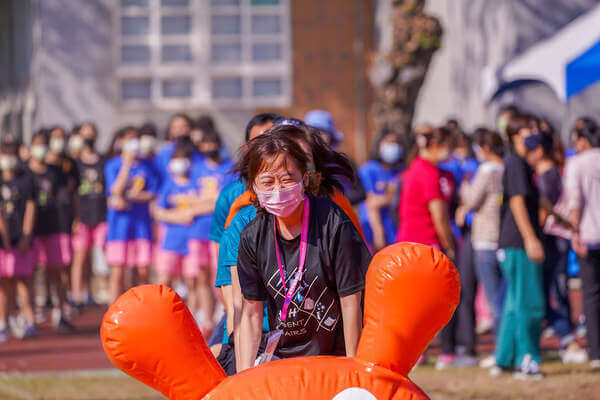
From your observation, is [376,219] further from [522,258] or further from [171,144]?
[171,144]

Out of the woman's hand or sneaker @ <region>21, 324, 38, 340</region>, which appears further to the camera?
sneaker @ <region>21, 324, 38, 340</region>

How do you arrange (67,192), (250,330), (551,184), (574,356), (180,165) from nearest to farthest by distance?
(250,330)
(574,356)
(551,184)
(180,165)
(67,192)

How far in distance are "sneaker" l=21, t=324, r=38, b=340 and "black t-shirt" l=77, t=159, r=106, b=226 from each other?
5.69 ft

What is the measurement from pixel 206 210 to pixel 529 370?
3.25 metres

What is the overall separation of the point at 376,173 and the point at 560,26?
650cm

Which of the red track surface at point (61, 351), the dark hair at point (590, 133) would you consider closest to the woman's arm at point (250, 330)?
the dark hair at point (590, 133)

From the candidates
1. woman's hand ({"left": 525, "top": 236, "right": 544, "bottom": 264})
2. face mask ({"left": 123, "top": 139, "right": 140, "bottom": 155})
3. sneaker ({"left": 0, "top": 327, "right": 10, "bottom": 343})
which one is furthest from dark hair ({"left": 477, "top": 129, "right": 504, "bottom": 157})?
sneaker ({"left": 0, "top": 327, "right": 10, "bottom": 343})

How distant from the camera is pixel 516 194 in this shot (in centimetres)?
629

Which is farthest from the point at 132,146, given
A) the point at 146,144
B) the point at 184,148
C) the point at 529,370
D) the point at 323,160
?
the point at 323,160

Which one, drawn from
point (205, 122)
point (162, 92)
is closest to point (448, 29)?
point (162, 92)

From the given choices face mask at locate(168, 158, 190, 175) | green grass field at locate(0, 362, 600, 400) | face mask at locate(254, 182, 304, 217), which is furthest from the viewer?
face mask at locate(168, 158, 190, 175)

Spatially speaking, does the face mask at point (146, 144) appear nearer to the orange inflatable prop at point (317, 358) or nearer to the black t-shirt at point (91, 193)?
the black t-shirt at point (91, 193)

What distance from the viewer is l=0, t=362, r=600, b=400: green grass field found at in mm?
6012

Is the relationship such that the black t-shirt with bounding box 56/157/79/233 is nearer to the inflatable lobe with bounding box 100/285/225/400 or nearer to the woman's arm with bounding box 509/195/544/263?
the woman's arm with bounding box 509/195/544/263
